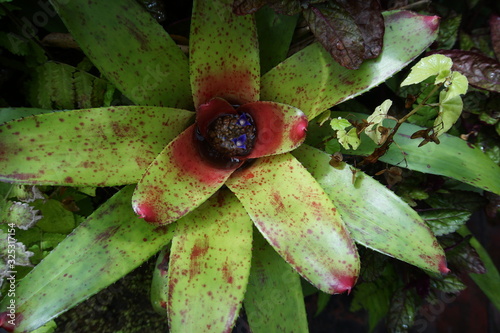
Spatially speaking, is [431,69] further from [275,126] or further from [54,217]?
[54,217]

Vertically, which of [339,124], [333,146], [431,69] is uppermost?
[431,69]

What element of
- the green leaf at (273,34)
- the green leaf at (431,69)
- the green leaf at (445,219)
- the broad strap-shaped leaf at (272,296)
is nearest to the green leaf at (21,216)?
the broad strap-shaped leaf at (272,296)

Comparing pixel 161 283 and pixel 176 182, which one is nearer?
pixel 176 182

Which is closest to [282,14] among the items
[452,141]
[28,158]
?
[452,141]

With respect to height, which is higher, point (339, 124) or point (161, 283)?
point (339, 124)

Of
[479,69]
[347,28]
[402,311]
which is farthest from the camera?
[402,311]

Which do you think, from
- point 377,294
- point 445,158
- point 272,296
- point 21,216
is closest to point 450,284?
point 377,294

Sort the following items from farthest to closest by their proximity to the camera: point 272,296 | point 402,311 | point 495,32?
point 402,311 → point 495,32 → point 272,296

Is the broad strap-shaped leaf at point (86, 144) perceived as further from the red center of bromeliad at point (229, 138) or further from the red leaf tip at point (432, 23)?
the red leaf tip at point (432, 23)

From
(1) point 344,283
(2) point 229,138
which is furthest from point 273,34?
(1) point 344,283
